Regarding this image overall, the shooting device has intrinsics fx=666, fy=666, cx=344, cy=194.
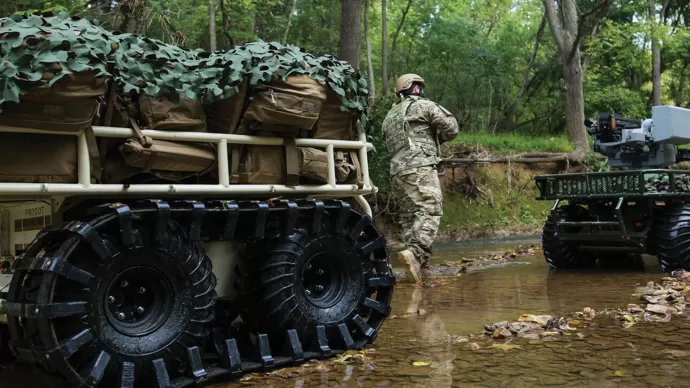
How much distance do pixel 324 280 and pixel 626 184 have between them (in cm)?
483

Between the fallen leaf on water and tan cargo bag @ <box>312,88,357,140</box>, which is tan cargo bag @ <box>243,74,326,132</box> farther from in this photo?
the fallen leaf on water

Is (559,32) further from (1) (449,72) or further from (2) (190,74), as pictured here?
(2) (190,74)

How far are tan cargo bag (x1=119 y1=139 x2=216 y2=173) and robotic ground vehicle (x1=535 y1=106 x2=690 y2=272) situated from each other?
5513 millimetres

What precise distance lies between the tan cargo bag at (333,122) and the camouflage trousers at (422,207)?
327 centimetres

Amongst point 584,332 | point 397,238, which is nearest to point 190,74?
point 584,332

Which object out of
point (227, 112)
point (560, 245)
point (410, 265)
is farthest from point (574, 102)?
point (227, 112)

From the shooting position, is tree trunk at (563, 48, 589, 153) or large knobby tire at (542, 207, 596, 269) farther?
tree trunk at (563, 48, 589, 153)

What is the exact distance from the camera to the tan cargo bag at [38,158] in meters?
3.39

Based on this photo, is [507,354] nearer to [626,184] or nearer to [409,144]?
Result: [409,144]

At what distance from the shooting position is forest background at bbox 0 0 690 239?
588 inches

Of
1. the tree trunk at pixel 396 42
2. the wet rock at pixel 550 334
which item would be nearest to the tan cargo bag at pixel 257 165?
the wet rock at pixel 550 334

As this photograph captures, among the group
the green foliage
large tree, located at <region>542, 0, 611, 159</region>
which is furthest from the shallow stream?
large tree, located at <region>542, 0, 611, 159</region>

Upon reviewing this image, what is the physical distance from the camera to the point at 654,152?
851 cm

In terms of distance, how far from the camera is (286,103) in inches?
165
